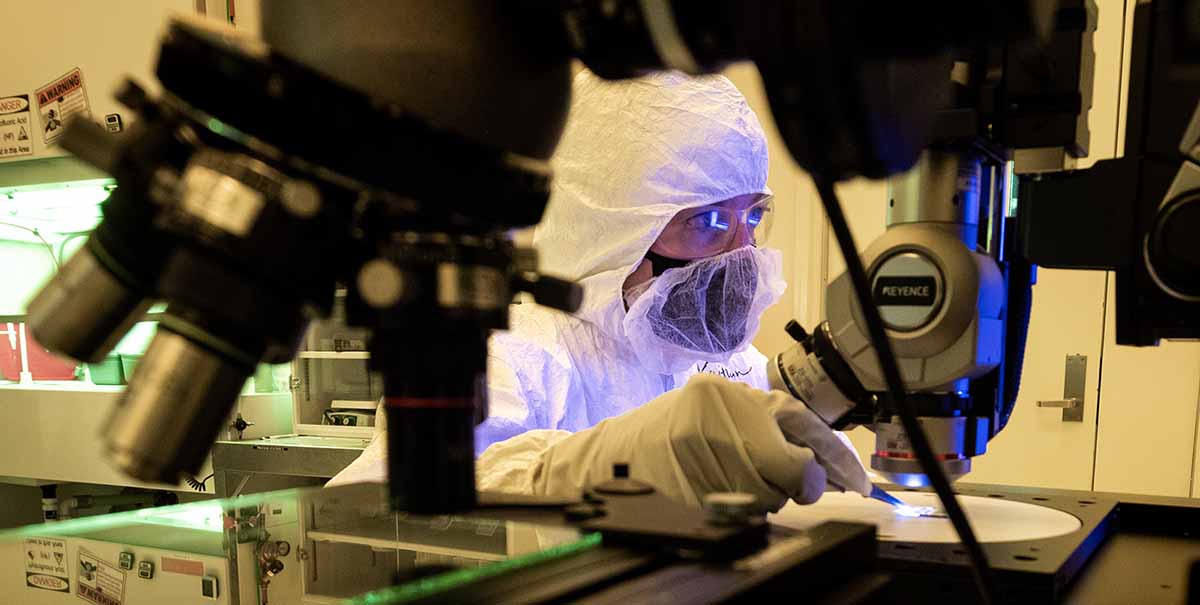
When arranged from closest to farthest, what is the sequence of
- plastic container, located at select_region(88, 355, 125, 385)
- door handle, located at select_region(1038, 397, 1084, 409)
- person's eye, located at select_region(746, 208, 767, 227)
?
person's eye, located at select_region(746, 208, 767, 227)
plastic container, located at select_region(88, 355, 125, 385)
door handle, located at select_region(1038, 397, 1084, 409)

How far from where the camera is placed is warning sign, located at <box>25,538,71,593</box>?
424mm

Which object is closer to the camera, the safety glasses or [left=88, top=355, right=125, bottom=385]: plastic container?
the safety glasses

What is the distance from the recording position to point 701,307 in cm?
149

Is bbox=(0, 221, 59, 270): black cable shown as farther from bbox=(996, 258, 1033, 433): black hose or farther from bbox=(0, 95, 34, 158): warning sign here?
bbox=(996, 258, 1033, 433): black hose

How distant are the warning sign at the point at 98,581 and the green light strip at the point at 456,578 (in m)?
0.16

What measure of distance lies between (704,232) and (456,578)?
1.19m

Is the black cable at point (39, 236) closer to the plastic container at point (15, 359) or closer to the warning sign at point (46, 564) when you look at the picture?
the plastic container at point (15, 359)

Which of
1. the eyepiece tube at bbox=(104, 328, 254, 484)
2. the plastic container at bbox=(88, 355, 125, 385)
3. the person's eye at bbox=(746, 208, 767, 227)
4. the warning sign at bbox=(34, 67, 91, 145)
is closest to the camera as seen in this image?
the eyepiece tube at bbox=(104, 328, 254, 484)

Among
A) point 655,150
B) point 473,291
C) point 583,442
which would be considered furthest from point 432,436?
point 655,150

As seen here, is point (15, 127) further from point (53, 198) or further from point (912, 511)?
point (912, 511)

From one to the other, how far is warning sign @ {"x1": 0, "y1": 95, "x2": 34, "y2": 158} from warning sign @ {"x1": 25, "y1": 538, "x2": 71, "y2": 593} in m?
1.78

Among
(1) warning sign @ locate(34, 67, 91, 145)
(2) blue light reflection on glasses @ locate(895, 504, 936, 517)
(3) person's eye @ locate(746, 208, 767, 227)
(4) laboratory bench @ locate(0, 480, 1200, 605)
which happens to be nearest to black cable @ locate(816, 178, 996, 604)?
(4) laboratory bench @ locate(0, 480, 1200, 605)

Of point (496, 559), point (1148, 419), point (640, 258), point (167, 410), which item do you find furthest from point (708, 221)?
point (1148, 419)

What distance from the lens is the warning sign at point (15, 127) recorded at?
186 centimetres
